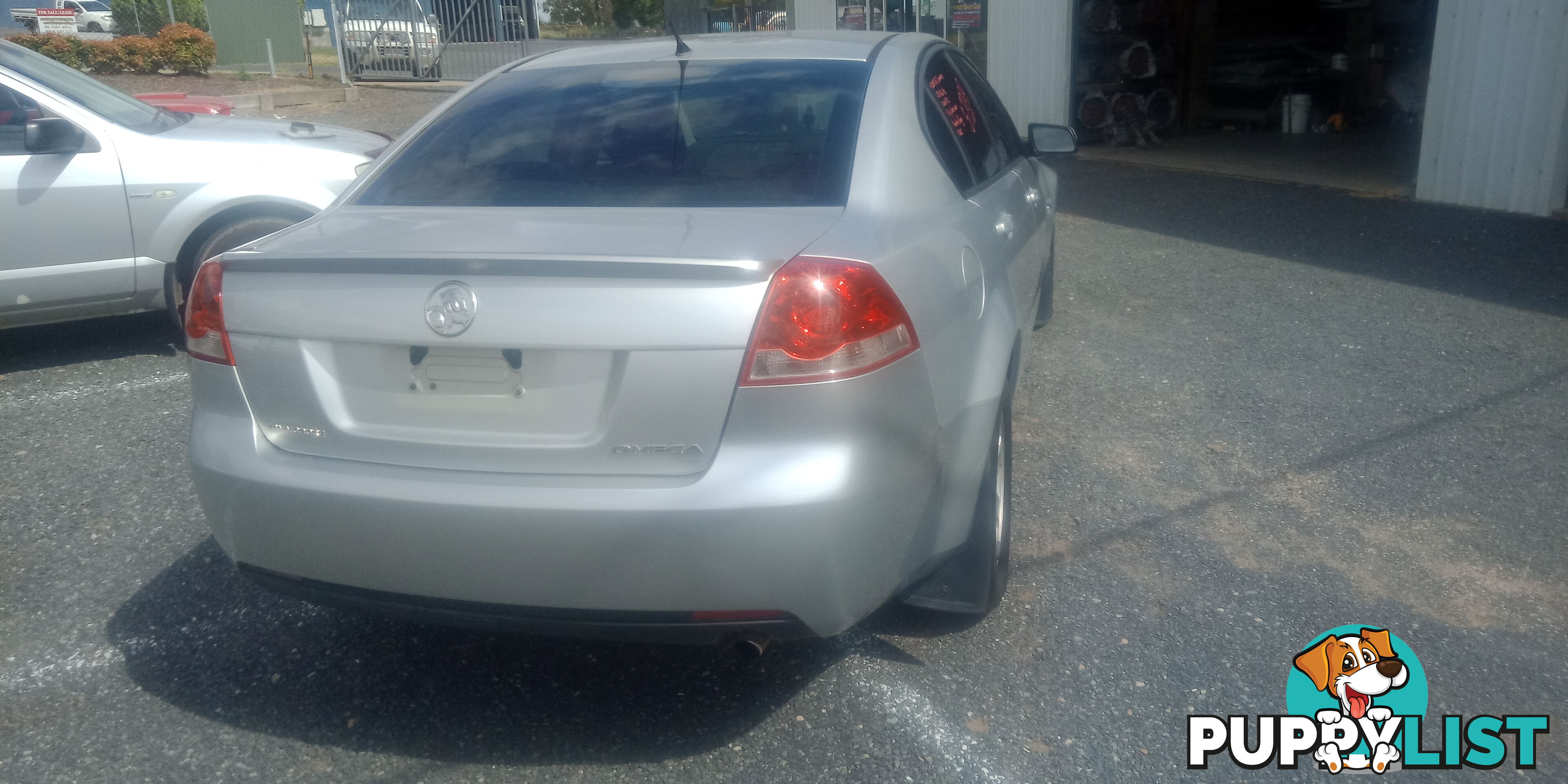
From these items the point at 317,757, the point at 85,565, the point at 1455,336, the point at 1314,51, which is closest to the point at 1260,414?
the point at 1455,336

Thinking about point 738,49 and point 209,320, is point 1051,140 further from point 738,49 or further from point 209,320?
point 209,320

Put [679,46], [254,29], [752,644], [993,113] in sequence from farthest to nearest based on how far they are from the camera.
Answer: [254,29] < [993,113] < [679,46] < [752,644]

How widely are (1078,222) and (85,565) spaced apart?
7218 millimetres

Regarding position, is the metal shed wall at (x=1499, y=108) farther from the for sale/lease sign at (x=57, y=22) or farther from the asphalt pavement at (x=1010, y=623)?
the for sale/lease sign at (x=57, y=22)

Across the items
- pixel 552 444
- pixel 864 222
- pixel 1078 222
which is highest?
pixel 864 222

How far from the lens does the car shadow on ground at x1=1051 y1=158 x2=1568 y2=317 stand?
6.80m

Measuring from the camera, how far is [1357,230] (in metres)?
8.25

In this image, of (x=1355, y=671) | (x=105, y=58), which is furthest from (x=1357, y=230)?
(x=105, y=58)

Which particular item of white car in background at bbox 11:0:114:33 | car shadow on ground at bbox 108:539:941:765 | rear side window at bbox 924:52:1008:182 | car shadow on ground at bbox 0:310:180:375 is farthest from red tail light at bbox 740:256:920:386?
white car in background at bbox 11:0:114:33

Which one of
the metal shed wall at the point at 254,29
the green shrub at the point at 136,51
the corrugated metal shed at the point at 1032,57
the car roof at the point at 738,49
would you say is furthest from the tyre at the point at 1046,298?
the metal shed wall at the point at 254,29

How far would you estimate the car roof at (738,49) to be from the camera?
11.1ft

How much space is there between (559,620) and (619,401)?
47 cm

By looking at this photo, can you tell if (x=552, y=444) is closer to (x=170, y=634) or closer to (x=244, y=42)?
(x=170, y=634)

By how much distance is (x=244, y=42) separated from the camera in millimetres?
28297
